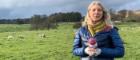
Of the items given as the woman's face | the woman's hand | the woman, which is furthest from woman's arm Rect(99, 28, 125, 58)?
the woman's face

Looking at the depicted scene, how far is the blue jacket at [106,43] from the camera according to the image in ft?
19.7

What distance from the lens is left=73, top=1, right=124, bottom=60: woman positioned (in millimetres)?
5941

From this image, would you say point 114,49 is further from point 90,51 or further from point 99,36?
point 90,51

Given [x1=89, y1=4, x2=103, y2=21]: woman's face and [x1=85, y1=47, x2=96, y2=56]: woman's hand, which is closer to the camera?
[x1=85, y1=47, x2=96, y2=56]: woman's hand

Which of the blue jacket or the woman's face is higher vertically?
the woman's face

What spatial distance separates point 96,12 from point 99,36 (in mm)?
325

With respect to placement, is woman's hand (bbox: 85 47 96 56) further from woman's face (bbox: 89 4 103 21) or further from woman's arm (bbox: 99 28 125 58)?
woman's face (bbox: 89 4 103 21)

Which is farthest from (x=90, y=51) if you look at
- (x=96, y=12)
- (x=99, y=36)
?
(x=96, y=12)

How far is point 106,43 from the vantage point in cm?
611

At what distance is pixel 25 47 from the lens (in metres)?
27.9

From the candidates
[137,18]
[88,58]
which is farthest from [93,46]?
[137,18]

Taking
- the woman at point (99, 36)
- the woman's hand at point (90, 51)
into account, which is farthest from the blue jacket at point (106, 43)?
the woman's hand at point (90, 51)

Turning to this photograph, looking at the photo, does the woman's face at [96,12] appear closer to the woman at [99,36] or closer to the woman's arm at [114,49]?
the woman at [99,36]

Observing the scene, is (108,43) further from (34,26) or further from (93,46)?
(34,26)
